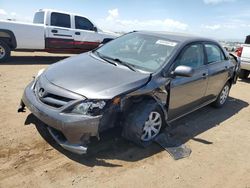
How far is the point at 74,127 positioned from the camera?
342 cm

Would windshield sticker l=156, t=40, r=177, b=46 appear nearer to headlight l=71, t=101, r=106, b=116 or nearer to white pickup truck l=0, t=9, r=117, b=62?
headlight l=71, t=101, r=106, b=116

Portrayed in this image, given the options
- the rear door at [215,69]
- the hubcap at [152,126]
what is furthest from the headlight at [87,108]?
the rear door at [215,69]

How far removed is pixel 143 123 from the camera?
13.0 ft

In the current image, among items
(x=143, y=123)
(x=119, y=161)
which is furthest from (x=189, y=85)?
(x=119, y=161)

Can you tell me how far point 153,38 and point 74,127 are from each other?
2398 millimetres

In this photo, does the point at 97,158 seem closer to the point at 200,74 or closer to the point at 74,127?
the point at 74,127

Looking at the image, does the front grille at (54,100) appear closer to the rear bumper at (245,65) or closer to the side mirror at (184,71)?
the side mirror at (184,71)

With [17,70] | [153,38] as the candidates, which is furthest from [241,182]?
[17,70]

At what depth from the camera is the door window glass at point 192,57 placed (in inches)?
185

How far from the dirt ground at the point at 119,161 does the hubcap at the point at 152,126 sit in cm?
18

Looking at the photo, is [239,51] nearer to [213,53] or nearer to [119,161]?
[213,53]

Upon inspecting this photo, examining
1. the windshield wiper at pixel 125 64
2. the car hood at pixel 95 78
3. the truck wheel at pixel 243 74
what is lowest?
the truck wheel at pixel 243 74

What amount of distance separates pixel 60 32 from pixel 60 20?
52 cm

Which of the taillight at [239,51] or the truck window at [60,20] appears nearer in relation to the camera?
the taillight at [239,51]
